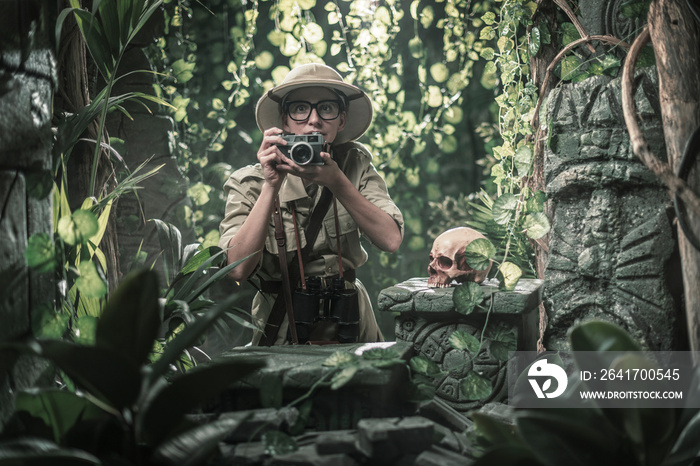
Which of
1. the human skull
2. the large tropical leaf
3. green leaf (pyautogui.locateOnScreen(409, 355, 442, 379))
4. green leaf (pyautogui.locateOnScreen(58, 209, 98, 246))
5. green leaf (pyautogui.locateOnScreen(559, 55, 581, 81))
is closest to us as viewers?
the large tropical leaf

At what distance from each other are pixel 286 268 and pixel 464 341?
57cm

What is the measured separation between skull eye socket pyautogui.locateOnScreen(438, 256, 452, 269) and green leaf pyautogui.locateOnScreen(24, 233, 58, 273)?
1.08 m

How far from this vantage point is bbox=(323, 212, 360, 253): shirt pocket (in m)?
1.92

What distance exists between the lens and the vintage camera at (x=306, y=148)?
1682mm

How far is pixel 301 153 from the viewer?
1.69 meters

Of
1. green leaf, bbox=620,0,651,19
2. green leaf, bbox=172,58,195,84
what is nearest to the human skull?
green leaf, bbox=620,0,651,19

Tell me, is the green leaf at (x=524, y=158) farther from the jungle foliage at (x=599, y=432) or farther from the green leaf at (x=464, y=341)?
the jungle foliage at (x=599, y=432)

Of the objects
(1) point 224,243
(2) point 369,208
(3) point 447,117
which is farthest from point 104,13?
(3) point 447,117

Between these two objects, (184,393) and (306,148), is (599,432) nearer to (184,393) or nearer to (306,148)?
(184,393)

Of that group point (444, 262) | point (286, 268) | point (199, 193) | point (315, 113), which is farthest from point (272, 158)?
point (199, 193)

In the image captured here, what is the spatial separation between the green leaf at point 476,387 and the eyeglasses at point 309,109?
90 cm

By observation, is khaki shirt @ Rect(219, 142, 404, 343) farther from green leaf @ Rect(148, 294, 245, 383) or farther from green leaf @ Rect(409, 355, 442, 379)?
green leaf @ Rect(148, 294, 245, 383)

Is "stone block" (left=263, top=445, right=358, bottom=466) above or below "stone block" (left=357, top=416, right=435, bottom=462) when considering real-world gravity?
below

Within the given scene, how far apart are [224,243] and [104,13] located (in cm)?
70
